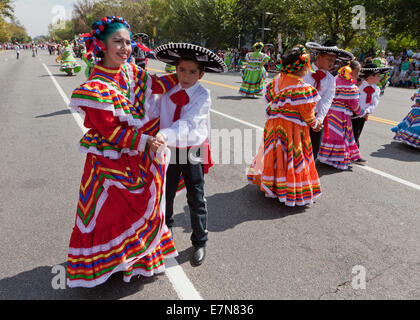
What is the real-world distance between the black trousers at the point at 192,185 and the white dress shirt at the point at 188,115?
0.20 meters

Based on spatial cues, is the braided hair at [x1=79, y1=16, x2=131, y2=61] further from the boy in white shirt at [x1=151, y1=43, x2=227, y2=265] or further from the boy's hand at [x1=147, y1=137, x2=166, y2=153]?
the boy's hand at [x1=147, y1=137, x2=166, y2=153]

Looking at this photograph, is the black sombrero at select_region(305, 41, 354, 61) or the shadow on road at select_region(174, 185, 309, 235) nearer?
the shadow on road at select_region(174, 185, 309, 235)

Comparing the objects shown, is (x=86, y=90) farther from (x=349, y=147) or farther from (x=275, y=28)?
(x=275, y=28)

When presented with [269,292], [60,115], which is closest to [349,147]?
[269,292]

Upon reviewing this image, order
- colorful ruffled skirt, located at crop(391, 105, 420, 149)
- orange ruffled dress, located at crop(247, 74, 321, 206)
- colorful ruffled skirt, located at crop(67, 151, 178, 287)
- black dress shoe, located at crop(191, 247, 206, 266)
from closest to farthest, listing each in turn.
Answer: colorful ruffled skirt, located at crop(67, 151, 178, 287) → black dress shoe, located at crop(191, 247, 206, 266) → orange ruffled dress, located at crop(247, 74, 321, 206) → colorful ruffled skirt, located at crop(391, 105, 420, 149)

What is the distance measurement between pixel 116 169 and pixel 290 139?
2378mm

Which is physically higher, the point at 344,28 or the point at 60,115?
the point at 344,28

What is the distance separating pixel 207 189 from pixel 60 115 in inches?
249

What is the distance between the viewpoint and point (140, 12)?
6756 cm

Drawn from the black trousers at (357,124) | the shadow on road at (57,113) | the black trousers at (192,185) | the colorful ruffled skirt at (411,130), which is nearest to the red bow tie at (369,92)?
the black trousers at (357,124)

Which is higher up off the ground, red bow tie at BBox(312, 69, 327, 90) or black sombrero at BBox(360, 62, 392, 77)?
black sombrero at BBox(360, 62, 392, 77)

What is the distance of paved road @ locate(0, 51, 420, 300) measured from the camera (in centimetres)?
264

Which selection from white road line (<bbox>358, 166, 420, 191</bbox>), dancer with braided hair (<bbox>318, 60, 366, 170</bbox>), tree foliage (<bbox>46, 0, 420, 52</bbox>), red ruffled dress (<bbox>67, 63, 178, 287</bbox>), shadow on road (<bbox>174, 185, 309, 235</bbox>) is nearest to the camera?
red ruffled dress (<bbox>67, 63, 178, 287</bbox>)

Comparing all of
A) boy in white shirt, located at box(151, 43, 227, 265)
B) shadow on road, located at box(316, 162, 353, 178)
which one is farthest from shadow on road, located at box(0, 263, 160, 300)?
shadow on road, located at box(316, 162, 353, 178)
